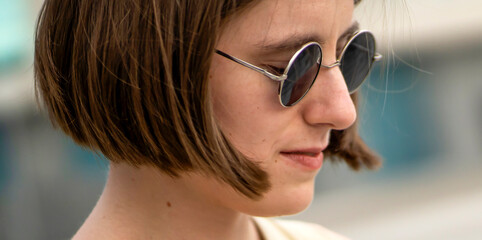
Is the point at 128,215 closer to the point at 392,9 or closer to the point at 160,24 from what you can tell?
the point at 160,24

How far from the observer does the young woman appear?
1.60 metres

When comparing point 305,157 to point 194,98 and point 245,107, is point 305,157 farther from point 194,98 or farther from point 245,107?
point 194,98

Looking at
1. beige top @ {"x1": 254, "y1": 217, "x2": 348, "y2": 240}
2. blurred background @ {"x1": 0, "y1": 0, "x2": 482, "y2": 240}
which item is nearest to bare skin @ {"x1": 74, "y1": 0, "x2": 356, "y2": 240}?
beige top @ {"x1": 254, "y1": 217, "x2": 348, "y2": 240}

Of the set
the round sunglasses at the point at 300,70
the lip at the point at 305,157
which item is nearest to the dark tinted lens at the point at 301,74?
the round sunglasses at the point at 300,70

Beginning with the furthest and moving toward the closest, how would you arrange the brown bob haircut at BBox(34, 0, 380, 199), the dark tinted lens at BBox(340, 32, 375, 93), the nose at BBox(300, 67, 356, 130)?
the dark tinted lens at BBox(340, 32, 375, 93) < the nose at BBox(300, 67, 356, 130) < the brown bob haircut at BBox(34, 0, 380, 199)

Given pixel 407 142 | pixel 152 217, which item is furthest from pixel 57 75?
pixel 407 142

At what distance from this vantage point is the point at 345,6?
1.78 meters

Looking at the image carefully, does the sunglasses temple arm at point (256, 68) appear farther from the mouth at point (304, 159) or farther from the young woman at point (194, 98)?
the mouth at point (304, 159)

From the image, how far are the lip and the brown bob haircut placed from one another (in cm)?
10

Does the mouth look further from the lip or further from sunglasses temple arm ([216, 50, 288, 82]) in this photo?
sunglasses temple arm ([216, 50, 288, 82])

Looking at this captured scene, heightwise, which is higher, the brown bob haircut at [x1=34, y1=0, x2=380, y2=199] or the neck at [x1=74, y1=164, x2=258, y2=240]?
the brown bob haircut at [x1=34, y1=0, x2=380, y2=199]

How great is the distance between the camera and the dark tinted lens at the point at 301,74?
1.66m

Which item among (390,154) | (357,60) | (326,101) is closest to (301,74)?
(326,101)

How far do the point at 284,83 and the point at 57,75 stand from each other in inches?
23.7
